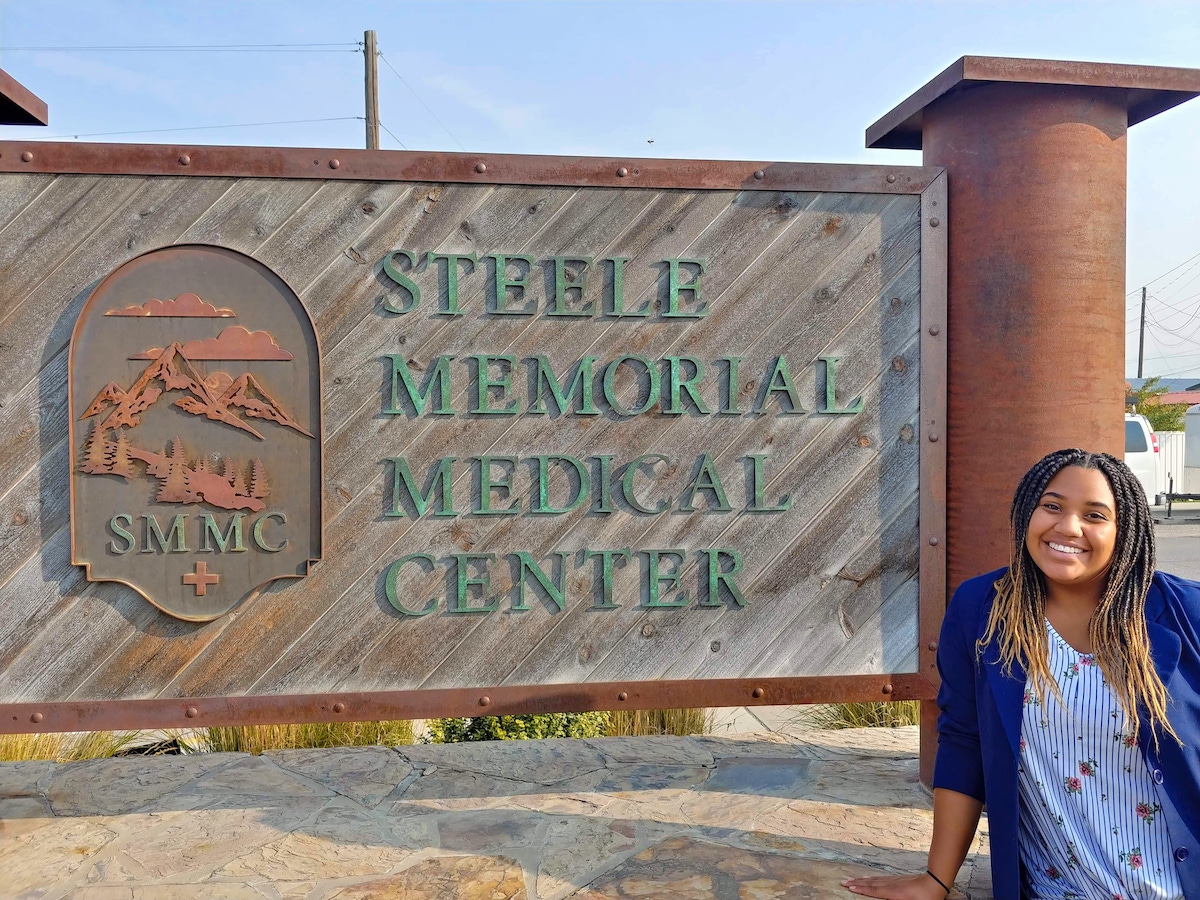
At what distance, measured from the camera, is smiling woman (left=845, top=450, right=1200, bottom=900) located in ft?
6.64

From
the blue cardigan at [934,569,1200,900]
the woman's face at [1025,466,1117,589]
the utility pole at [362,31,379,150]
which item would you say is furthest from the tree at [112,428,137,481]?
the utility pole at [362,31,379,150]

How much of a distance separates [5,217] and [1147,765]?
3.52 m

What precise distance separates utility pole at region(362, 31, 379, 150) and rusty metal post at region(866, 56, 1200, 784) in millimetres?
14258

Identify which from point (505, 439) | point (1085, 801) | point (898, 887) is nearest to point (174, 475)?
point (505, 439)

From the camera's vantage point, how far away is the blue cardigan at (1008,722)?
78.8 inches

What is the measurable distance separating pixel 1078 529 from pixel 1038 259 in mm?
1385

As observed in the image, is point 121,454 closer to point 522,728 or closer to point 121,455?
point 121,455

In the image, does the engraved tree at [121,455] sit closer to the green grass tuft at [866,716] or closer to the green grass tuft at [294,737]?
the green grass tuft at [294,737]

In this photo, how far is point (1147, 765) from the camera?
2041 mm

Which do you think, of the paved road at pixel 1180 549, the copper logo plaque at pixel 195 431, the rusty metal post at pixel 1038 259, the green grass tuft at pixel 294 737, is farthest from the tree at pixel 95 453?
the paved road at pixel 1180 549

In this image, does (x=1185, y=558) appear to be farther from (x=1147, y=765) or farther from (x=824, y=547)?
(x=1147, y=765)

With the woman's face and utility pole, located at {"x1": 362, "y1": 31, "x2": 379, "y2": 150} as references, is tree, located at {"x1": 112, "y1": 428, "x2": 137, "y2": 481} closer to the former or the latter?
the woman's face

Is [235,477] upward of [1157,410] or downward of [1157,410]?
downward

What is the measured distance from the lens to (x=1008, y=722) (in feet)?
7.18
